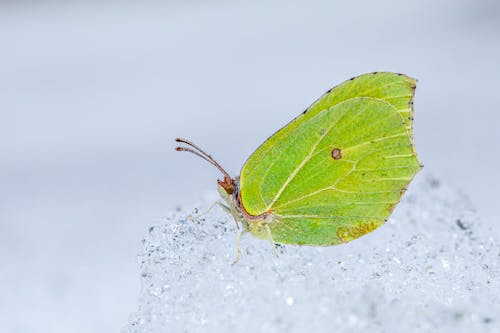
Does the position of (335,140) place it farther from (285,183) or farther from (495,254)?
(495,254)

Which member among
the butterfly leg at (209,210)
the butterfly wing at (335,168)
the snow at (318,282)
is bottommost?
the snow at (318,282)

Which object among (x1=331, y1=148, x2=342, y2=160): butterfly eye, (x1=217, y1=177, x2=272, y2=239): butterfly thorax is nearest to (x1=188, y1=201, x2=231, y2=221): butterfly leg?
(x1=217, y1=177, x2=272, y2=239): butterfly thorax

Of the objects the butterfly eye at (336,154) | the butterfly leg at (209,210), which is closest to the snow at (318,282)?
the butterfly leg at (209,210)

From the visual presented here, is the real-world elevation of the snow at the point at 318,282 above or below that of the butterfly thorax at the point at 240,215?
below

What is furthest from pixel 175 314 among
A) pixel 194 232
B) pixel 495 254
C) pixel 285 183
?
pixel 495 254

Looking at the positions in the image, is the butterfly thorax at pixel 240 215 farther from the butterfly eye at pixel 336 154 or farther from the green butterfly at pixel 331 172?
the butterfly eye at pixel 336 154

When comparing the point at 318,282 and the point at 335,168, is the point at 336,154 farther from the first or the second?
the point at 318,282

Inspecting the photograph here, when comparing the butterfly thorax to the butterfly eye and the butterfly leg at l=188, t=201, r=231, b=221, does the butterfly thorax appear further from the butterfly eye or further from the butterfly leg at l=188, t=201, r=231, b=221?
the butterfly eye
